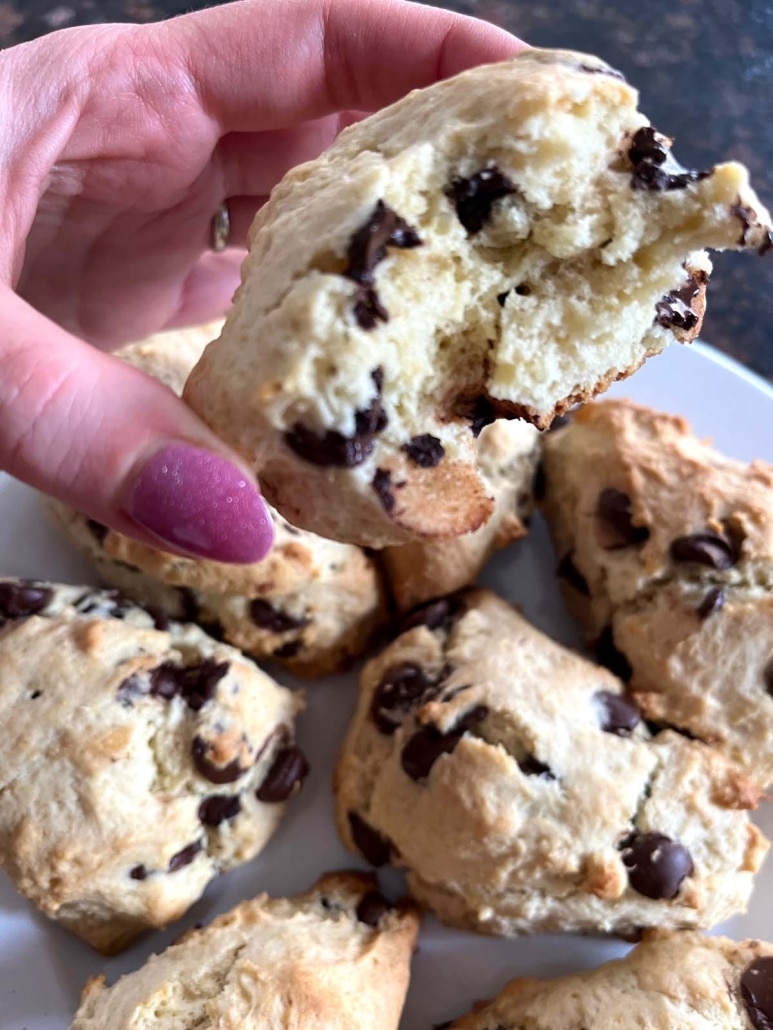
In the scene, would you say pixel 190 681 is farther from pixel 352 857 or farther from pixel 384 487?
pixel 384 487

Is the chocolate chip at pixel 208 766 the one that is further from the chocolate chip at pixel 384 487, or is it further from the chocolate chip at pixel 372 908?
the chocolate chip at pixel 384 487

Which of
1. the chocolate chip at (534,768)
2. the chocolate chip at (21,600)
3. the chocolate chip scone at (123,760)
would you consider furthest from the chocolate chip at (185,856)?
the chocolate chip at (534,768)

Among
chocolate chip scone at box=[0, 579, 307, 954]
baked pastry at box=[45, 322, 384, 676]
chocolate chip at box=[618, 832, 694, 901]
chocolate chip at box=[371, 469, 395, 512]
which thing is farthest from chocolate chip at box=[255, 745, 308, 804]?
chocolate chip at box=[371, 469, 395, 512]

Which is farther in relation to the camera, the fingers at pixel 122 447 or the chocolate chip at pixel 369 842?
the chocolate chip at pixel 369 842

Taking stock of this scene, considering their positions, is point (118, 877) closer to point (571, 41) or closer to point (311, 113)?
point (311, 113)

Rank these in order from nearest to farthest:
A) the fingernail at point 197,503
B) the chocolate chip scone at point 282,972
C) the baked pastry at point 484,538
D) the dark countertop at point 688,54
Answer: the fingernail at point 197,503 → the chocolate chip scone at point 282,972 → the baked pastry at point 484,538 → the dark countertop at point 688,54

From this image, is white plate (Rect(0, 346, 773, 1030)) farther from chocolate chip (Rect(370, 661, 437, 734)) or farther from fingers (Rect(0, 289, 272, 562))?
fingers (Rect(0, 289, 272, 562))

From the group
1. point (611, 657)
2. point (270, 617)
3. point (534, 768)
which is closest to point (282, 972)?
point (534, 768)
